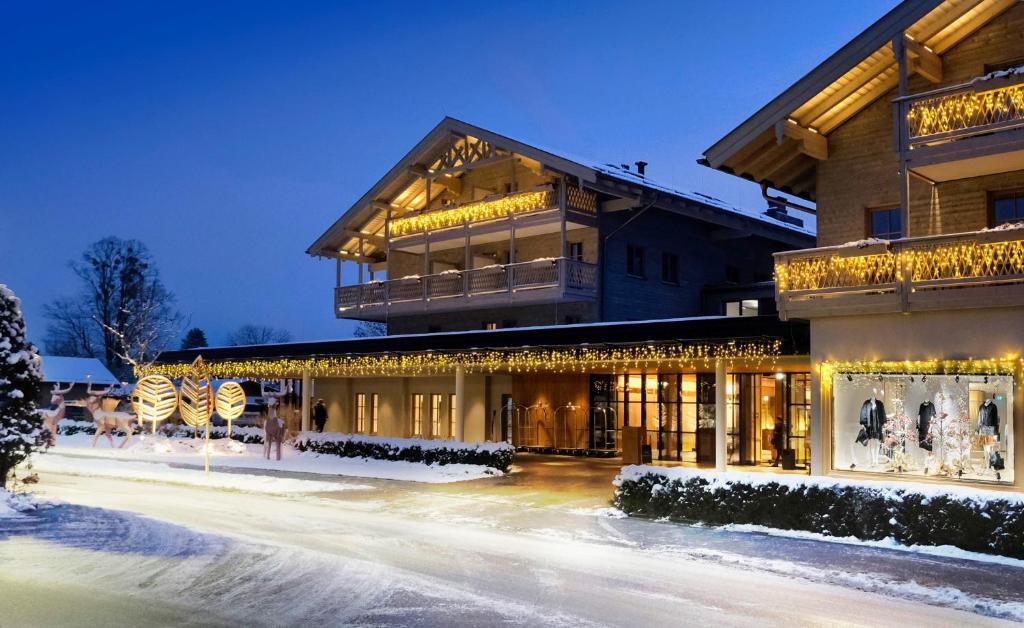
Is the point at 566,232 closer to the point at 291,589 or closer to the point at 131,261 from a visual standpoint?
the point at 291,589

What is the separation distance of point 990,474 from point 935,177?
553 cm

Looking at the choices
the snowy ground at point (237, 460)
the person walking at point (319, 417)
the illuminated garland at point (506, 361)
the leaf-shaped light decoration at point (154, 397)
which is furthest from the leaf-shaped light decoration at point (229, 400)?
the person walking at point (319, 417)

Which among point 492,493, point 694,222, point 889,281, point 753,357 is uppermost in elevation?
point 694,222

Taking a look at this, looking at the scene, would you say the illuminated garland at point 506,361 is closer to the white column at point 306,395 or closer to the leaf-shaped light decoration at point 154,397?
the white column at point 306,395

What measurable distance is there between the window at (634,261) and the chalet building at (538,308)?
0.25 feet

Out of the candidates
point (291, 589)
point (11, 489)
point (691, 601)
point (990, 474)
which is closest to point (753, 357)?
point (990, 474)

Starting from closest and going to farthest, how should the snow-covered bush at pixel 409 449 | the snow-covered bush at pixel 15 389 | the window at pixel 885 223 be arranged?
the snow-covered bush at pixel 15 389 → the window at pixel 885 223 → the snow-covered bush at pixel 409 449

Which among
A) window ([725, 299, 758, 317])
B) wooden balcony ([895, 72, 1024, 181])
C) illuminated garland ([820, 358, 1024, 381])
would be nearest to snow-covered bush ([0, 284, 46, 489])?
illuminated garland ([820, 358, 1024, 381])

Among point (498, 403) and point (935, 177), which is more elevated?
point (935, 177)

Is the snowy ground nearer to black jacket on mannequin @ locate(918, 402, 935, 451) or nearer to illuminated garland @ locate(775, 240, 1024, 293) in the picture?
illuminated garland @ locate(775, 240, 1024, 293)

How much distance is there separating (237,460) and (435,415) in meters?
9.33

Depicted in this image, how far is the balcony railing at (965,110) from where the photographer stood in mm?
15297

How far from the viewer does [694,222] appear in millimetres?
34031

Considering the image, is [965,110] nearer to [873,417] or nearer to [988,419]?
[988,419]
